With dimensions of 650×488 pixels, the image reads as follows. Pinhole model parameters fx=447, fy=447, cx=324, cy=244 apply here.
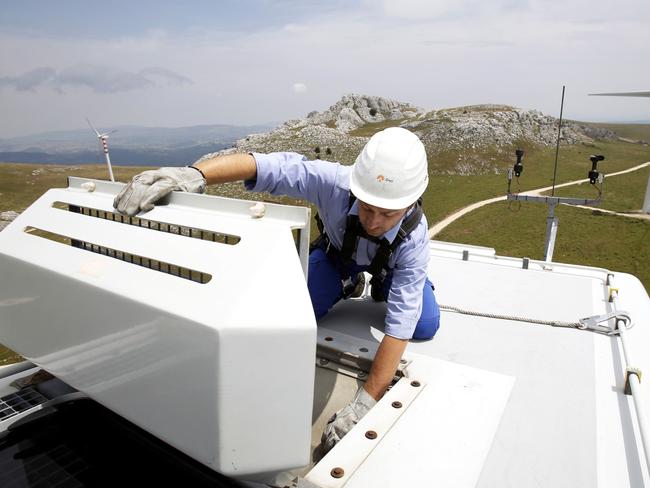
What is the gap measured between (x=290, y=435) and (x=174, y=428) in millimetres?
397

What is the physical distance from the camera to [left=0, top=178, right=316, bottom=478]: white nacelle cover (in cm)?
139

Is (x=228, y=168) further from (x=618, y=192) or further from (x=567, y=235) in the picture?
(x=618, y=192)

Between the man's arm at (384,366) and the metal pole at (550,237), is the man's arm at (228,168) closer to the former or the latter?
the man's arm at (384,366)

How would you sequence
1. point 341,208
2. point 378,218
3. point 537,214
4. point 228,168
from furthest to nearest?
point 537,214 → point 341,208 → point 228,168 → point 378,218

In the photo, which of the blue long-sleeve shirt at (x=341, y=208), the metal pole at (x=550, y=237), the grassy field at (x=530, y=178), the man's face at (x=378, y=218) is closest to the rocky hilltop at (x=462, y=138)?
the grassy field at (x=530, y=178)

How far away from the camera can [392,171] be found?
2395mm

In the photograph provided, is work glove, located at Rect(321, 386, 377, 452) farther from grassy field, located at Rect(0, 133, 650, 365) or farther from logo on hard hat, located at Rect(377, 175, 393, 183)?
grassy field, located at Rect(0, 133, 650, 365)

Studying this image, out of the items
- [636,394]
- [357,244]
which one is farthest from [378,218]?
[636,394]

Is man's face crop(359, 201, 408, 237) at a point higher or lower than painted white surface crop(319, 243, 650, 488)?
higher

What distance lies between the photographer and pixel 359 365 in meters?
2.72

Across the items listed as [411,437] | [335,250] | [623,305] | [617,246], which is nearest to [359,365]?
[411,437]

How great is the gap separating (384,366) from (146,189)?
151 centimetres

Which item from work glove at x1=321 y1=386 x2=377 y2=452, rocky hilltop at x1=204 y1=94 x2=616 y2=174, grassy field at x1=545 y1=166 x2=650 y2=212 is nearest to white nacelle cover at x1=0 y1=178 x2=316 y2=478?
work glove at x1=321 y1=386 x2=377 y2=452

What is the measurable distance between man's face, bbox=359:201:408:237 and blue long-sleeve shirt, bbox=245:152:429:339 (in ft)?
0.34
